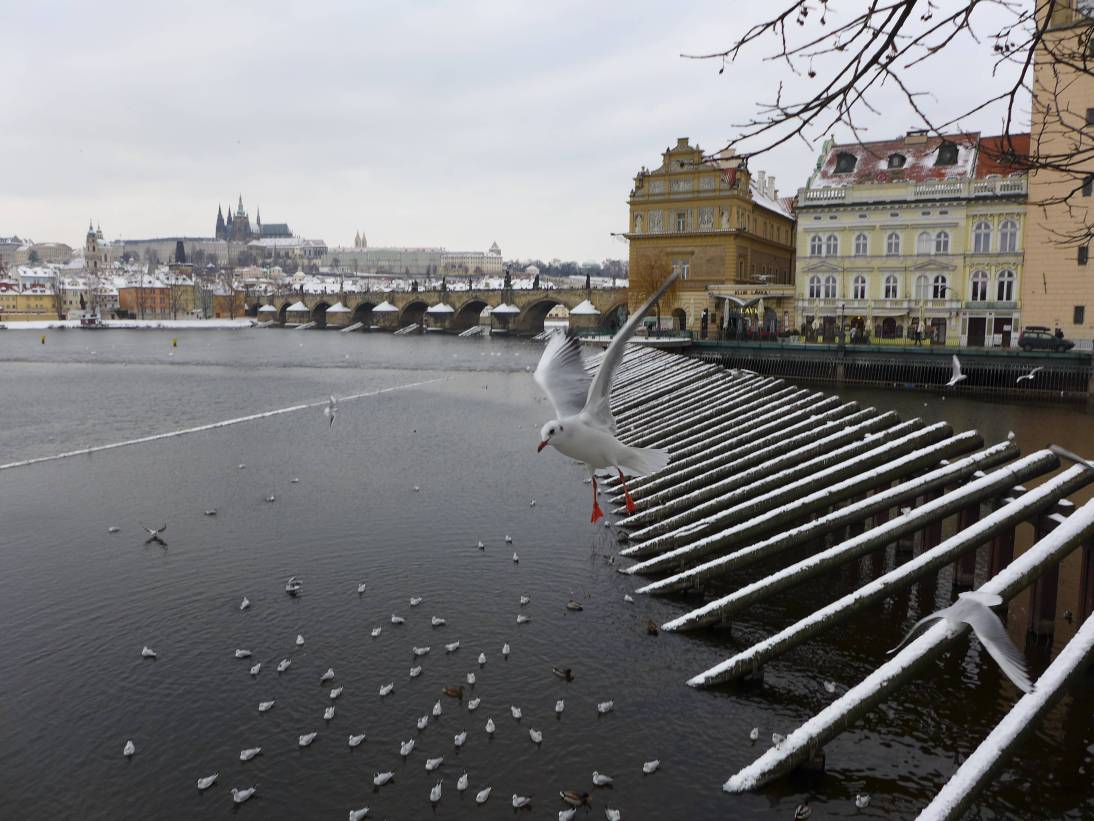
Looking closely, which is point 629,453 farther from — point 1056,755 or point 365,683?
point 1056,755

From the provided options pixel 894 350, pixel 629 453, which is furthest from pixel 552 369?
pixel 894 350

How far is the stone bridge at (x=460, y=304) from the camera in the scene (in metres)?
99.1

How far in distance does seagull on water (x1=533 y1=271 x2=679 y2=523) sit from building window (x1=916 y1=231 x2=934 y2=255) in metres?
54.5

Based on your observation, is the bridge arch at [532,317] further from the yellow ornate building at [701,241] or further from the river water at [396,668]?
the river water at [396,668]

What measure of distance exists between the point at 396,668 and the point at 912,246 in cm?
5763

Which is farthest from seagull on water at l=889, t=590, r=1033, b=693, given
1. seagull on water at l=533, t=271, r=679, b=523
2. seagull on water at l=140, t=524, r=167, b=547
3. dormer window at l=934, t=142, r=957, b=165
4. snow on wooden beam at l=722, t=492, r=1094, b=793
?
dormer window at l=934, t=142, r=957, b=165

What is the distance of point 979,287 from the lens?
58750mm

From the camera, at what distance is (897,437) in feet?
68.2

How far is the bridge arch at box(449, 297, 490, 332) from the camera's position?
123938 millimetres

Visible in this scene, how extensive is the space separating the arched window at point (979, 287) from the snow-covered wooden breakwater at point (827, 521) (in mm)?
37654

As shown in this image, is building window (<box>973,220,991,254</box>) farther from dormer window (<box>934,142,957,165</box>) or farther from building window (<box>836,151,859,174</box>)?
building window (<box>836,151,859,174</box>)

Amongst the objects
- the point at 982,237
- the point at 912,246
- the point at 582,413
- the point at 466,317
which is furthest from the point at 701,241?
the point at 582,413

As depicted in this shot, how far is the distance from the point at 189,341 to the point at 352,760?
103 metres


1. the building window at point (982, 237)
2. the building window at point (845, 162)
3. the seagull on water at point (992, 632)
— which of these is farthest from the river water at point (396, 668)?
the building window at point (845, 162)
